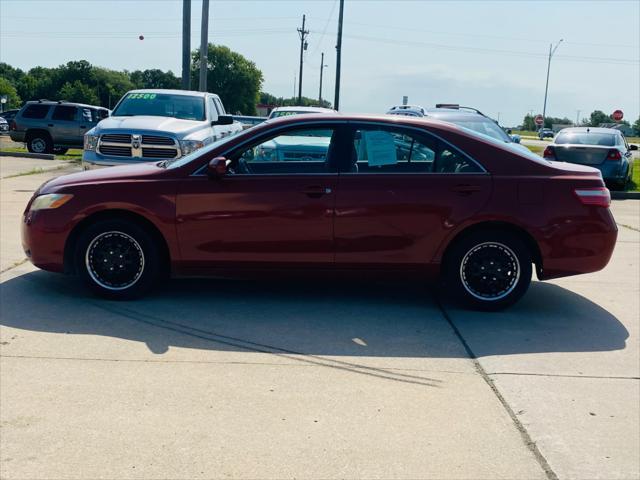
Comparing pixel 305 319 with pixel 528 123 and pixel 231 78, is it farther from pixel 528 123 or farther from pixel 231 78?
pixel 528 123

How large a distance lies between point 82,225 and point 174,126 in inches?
237

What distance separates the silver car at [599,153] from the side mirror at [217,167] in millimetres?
12426

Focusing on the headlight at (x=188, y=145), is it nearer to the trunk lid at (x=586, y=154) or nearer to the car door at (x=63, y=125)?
the trunk lid at (x=586, y=154)

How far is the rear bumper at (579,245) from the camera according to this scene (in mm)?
6043

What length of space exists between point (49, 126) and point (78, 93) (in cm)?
9039

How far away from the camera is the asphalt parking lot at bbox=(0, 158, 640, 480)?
11.6 ft

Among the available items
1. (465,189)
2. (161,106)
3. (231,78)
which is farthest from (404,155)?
(231,78)

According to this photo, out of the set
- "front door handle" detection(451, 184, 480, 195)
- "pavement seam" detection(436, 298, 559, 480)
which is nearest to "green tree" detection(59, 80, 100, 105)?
"front door handle" detection(451, 184, 480, 195)

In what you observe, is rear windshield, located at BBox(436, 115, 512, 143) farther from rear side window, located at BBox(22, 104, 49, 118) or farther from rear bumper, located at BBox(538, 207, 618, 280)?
rear side window, located at BBox(22, 104, 49, 118)

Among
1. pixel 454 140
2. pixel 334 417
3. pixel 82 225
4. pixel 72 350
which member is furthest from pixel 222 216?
pixel 334 417

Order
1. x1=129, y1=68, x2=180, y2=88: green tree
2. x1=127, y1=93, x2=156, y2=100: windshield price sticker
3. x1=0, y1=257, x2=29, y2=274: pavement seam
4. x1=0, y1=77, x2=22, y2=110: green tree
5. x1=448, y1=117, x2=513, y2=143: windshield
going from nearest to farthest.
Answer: x1=0, y1=257, x2=29, y2=274: pavement seam
x1=127, y1=93, x2=156, y2=100: windshield price sticker
x1=448, y1=117, x2=513, y2=143: windshield
x1=0, y1=77, x2=22, y2=110: green tree
x1=129, y1=68, x2=180, y2=88: green tree

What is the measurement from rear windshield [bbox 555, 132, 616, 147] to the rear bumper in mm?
11896

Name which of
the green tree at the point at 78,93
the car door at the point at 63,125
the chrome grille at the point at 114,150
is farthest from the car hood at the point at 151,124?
the green tree at the point at 78,93

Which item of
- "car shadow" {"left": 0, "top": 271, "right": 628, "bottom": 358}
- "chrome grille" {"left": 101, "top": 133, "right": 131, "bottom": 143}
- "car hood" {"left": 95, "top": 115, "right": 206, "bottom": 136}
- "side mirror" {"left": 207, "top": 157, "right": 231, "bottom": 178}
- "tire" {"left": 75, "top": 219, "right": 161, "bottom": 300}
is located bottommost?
"car shadow" {"left": 0, "top": 271, "right": 628, "bottom": 358}
